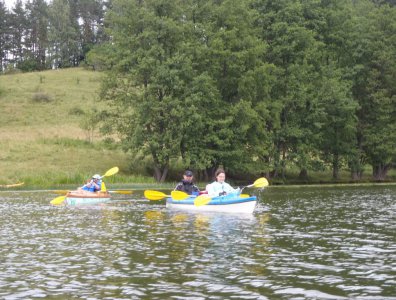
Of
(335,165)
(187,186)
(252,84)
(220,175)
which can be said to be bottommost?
(187,186)

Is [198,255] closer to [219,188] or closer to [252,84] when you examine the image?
[219,188]

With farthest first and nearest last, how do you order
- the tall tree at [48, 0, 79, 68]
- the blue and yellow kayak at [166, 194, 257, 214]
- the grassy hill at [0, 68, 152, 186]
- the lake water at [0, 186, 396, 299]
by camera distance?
the tall tree at [48, 0, 79, 68]
the grassy hill at [0, 68, 152, 186]
the blue and yellow kayak at [166, 194, 257, 214]
the lake water at [0, 186, 396, 299]

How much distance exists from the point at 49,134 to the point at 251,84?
81.1ft

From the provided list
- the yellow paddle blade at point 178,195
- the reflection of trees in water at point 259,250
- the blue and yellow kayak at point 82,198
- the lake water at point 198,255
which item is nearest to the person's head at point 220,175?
the yellow paddle blade at point 178,195

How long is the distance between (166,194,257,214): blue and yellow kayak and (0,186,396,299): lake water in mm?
609

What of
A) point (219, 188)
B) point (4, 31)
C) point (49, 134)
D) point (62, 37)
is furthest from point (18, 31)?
point (219, 188)

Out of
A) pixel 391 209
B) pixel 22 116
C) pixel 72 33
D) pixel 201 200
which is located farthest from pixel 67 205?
pixel 72 33

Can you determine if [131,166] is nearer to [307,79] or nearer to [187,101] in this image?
[187,101]

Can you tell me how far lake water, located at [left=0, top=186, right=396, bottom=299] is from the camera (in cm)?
1153

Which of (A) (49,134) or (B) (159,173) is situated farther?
(A) (49,134)

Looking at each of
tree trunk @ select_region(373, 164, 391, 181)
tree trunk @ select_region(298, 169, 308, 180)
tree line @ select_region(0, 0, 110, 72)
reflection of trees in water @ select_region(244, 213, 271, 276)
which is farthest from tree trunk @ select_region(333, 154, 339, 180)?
tree line @ select_region(0, 0, 110, 72)

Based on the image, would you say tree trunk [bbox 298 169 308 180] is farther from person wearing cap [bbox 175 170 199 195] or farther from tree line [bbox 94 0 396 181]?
person wearing cap [bbox 175 170 199 195]

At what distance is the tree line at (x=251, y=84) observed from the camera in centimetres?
5059

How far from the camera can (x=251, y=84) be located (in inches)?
2072
